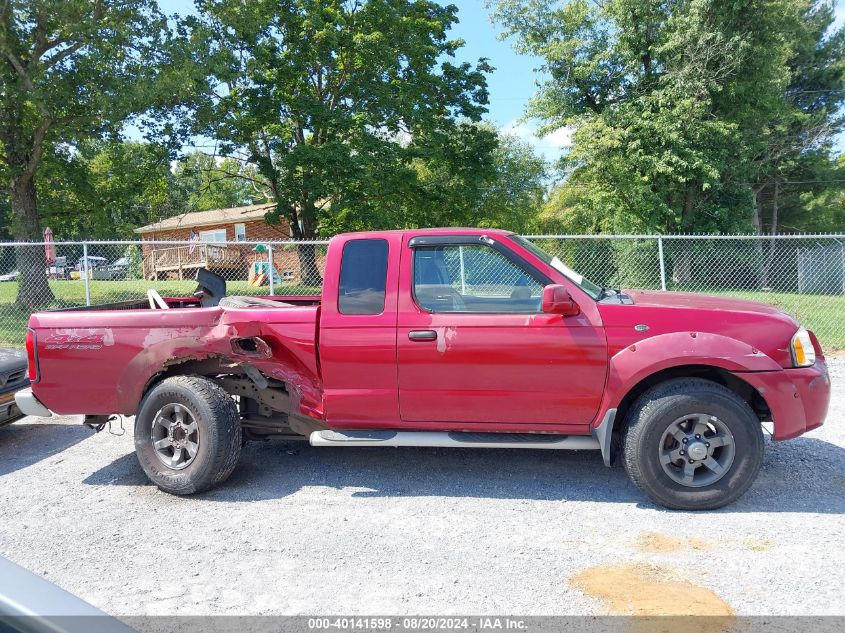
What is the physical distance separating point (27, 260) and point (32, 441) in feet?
34.4

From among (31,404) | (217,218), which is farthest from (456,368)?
(217,218)

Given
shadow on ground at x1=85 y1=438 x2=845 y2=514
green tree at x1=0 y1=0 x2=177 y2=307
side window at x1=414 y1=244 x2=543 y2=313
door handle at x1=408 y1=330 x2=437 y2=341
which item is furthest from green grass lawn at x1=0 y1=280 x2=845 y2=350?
door handle at x1=408 y1=330 x2=437 y2=341

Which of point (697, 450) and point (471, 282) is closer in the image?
point (697, 450)

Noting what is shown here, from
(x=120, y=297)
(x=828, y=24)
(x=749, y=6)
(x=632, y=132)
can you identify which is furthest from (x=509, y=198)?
(x=120, y=297)

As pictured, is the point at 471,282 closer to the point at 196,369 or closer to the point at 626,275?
the point at 196,369

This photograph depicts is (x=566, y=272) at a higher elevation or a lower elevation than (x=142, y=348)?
higher

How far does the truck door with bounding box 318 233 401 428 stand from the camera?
4246 millimetres

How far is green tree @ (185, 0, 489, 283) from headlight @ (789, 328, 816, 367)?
52.1 ft

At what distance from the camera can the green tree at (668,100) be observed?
20.4 meters

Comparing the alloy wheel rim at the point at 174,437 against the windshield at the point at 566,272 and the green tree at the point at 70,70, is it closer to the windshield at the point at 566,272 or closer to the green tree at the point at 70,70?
the windshield at the point at 566,272

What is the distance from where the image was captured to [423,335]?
4.17 m

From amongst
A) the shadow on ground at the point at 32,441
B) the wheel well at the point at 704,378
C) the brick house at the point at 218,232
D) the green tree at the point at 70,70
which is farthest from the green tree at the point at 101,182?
the wheel well at the point at 704,378

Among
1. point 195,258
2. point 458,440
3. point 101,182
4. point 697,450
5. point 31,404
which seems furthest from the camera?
point 195,258

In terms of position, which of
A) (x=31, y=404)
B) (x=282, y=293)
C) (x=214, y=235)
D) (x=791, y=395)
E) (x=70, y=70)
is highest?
(x=70, y=70)
